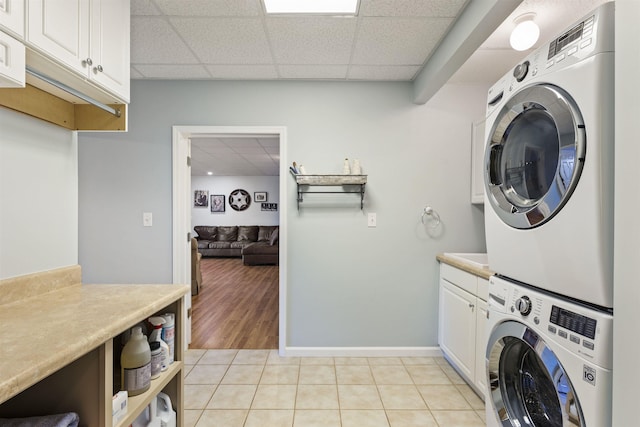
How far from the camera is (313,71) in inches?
94.0

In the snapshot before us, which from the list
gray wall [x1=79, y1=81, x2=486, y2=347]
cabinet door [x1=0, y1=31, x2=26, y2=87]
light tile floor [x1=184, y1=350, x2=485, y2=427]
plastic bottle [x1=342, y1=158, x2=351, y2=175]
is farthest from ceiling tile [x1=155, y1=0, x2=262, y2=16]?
light tile floor [x1=184, y1=350, x2=485, y2=427]

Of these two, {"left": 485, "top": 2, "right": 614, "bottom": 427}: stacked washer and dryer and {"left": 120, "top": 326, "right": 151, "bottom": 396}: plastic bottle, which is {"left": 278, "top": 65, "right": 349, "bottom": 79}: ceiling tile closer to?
{"left": 485, "top": 2, "right": 614, "bottom": 427}: stacked washer and dryer

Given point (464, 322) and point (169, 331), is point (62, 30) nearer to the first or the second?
point (169, 331)

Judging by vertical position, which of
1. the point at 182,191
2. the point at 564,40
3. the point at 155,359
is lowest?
the point at 155,359

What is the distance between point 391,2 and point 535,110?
39.0 inches

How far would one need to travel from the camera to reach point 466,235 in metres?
2.60

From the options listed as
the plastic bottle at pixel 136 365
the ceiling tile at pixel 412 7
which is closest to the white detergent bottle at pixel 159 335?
the plastic bottle at pixel 136 365

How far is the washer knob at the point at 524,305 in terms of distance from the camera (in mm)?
1122

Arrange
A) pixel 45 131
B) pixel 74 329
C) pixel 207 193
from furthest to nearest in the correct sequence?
pixel 207 193
pixel 45 131
pixel 74 329

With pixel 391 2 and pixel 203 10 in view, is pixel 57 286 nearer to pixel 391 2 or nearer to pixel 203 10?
pixel 203 10

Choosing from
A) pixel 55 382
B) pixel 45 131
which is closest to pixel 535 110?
pixel 55 382

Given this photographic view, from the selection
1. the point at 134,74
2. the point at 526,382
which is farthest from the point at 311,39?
the point at 526,382

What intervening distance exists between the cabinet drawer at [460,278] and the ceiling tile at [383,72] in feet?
5.03

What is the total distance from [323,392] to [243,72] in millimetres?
2400
